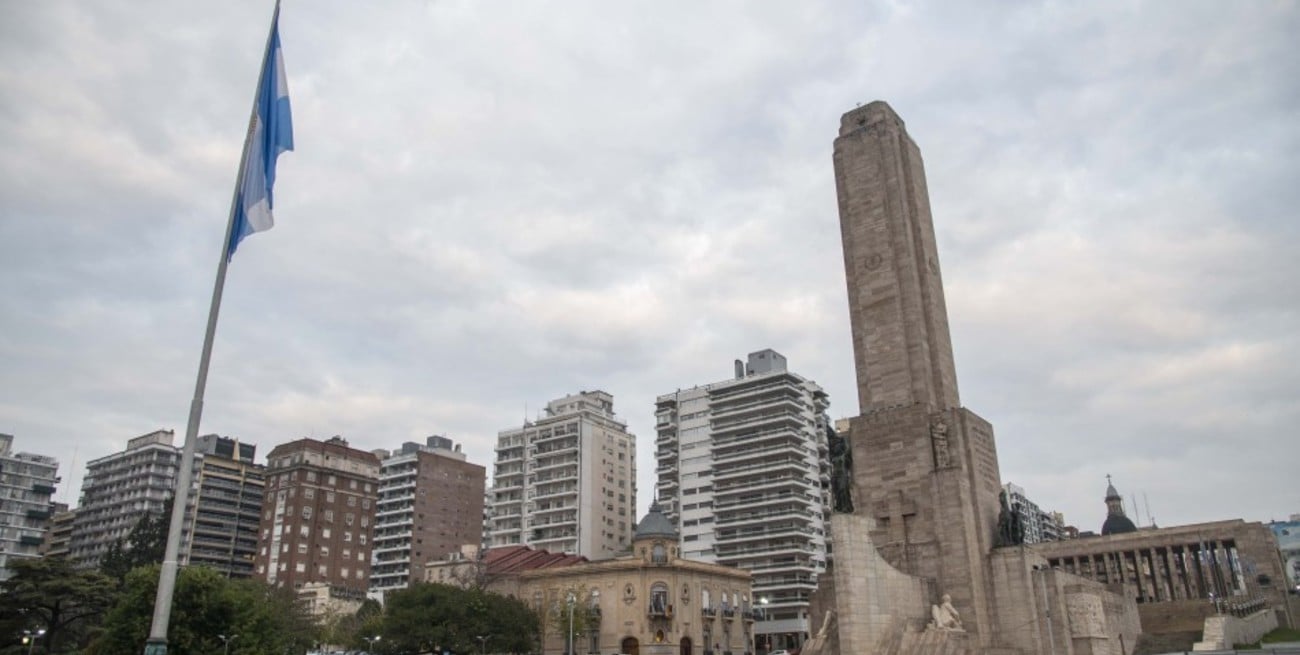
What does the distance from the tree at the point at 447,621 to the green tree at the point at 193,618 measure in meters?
18.4

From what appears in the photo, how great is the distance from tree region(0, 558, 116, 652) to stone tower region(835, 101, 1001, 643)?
54.0m

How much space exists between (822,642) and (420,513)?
88017 mm

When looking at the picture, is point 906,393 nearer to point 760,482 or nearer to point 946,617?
point 946,617

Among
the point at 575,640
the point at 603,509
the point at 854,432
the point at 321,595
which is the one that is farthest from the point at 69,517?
the point at 854,432

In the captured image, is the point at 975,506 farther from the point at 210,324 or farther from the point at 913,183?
the point at 210,324

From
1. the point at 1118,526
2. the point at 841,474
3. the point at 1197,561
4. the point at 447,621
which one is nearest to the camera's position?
the point at 841,474

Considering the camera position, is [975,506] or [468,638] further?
[468,638]

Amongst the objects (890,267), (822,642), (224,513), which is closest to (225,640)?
(822,642)

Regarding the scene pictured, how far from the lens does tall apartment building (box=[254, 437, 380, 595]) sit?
106375 mm

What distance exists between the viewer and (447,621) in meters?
66.1

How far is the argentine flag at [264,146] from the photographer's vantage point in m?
18.7

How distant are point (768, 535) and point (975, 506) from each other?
60519mm

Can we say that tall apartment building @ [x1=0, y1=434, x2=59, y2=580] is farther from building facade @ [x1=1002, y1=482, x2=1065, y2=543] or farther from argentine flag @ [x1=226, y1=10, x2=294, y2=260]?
building facade @ [x1=1002, y1=482, x2=1065, y2=543]

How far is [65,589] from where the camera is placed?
63.4 metres
